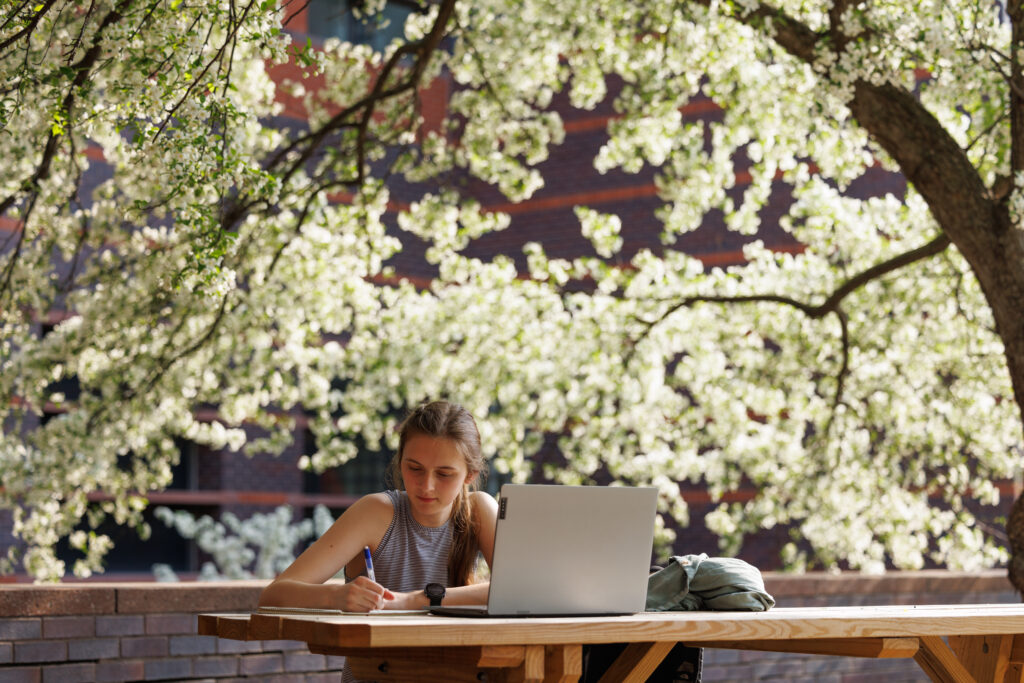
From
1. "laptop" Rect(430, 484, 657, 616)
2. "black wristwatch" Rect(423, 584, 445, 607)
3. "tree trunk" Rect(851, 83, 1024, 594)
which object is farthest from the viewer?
"tree trunk" Rect(851, 83, 1024, 594)

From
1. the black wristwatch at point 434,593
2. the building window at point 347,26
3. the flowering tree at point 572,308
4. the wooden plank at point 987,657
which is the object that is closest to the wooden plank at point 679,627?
the wooden plank at point 987,657

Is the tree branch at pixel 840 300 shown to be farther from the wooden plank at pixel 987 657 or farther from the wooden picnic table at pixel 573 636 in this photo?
the wooden picnic table at pixel 573 636

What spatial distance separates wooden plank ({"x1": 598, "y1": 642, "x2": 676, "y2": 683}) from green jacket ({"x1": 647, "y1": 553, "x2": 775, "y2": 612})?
54 cm

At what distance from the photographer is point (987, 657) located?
13.2ft

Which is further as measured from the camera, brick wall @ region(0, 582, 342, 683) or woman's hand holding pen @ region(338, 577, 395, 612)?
brick wall @ region(0, 582, 342, 683)

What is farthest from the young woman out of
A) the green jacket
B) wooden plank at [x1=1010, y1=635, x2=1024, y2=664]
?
wooden plank at [x1=1010, y1=635, x2=1024, y2=664]

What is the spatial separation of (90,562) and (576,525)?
263 inches

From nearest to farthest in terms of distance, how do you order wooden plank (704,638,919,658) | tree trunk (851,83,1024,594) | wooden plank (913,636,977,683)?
wooden plank (704,638,919,658)
wooden plank (913,636,977,683)
tree trunk (851,83,1024,594)

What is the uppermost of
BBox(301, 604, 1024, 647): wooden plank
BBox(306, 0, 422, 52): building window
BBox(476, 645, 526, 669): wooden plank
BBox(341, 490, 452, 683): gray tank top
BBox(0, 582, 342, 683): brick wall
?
BBox(306, 0, 422, 52): building window

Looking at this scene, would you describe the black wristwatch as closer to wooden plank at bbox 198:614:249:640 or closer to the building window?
wooden plank at bbox 198:614:249:640

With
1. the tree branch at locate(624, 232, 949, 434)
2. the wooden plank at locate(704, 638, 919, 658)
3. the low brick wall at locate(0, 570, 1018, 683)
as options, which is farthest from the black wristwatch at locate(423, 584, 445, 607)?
the tree branch at locate(624, 232, 949, 434)

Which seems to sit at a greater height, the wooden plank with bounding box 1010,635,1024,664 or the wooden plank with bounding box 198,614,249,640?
the wooden plank with bounding box 198,614,249,640

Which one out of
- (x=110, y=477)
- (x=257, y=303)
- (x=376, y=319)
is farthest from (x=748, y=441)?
(x=110, y=477)

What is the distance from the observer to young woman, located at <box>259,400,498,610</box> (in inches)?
139
